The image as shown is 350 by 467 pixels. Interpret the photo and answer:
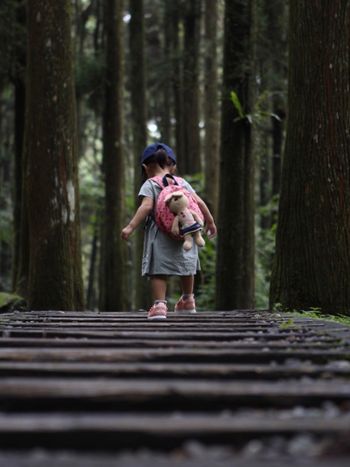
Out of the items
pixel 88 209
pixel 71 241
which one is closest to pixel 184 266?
pixel 71 241

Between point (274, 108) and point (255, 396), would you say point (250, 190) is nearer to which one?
point (255, 396)

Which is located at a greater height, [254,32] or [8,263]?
[254,32]

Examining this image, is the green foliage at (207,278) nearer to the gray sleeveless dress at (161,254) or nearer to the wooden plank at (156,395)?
the gray sleeveless dress at (161,254)

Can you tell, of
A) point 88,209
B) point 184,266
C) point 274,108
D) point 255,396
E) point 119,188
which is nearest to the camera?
point 255,396

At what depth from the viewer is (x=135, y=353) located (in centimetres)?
320

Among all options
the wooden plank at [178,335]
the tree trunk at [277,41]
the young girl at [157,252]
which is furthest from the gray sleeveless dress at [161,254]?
the tree trunk at [277,41]

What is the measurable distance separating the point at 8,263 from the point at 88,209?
215 inches

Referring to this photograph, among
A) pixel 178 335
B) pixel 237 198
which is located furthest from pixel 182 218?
pixel 237 198

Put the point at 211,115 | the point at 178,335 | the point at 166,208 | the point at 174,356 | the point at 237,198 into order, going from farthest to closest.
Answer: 1. the point at 211,115
2. the point at 237,198
3. the point at 166,208
4. the point at 178,335
5. the point at 174,356

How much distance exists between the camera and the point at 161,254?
6461mm

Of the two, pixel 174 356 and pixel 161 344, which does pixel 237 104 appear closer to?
pixel 161 344

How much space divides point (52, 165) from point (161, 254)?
3.14 meters

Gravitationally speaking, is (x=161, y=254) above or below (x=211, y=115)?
below

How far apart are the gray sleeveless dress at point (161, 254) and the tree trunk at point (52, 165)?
263cm
